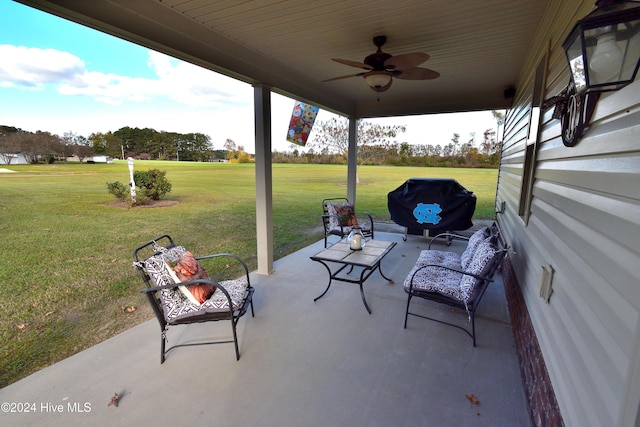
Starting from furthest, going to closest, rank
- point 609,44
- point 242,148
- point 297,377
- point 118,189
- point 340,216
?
point 242,148, point 118,189, point 340,216, point 297,377, point 609,44

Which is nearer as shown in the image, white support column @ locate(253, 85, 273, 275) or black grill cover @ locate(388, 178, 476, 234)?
white support column @ locate(253, 85, 273, 275)

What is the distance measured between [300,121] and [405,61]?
11.4 ft

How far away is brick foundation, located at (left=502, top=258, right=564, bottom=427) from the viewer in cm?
142

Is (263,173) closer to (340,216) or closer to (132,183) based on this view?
(340,216)

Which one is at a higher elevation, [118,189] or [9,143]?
[9,143]

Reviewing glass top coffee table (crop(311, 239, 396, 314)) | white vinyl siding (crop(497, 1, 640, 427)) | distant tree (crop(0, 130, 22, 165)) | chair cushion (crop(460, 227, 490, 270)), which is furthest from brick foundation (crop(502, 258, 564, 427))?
distant tree (crop(0, 130, 22, 165))

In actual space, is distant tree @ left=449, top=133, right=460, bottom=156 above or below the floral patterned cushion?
above

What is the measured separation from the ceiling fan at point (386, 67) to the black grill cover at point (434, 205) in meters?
2.94

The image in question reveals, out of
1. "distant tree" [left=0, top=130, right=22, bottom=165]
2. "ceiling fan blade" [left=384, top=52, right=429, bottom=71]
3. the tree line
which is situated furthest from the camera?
the tree line

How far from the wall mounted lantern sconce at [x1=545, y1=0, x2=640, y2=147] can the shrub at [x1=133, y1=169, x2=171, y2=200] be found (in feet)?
25.4

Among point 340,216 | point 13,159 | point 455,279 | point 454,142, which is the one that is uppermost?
point 454,142

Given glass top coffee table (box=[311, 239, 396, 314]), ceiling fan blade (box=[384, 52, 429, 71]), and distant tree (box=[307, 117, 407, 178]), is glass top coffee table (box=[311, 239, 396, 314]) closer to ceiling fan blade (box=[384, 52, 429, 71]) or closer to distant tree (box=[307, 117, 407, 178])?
ceiling fan blade (box=[384, 52, 429, 71])

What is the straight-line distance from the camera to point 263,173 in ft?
11.9

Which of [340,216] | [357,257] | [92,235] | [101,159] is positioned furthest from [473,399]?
[101,159]
